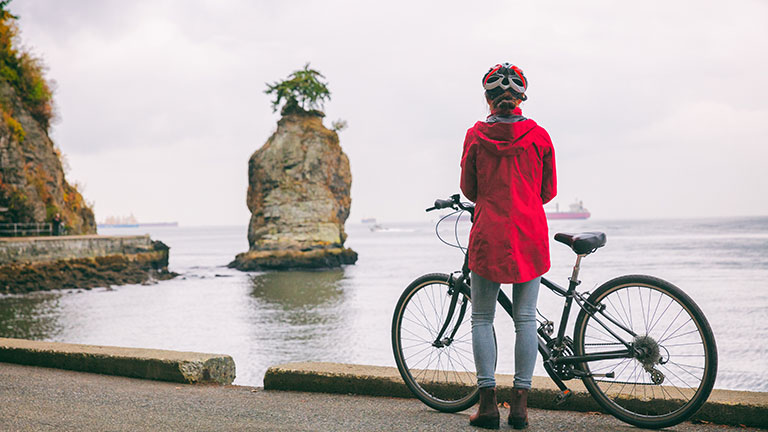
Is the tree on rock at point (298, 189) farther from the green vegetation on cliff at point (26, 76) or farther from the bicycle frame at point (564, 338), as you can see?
the bicycle frame at point (564, 338)

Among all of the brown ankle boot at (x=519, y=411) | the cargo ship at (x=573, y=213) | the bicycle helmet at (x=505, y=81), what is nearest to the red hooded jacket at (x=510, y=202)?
the bicycle helmet at (x=505, y=81)

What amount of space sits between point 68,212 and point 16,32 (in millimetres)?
12695

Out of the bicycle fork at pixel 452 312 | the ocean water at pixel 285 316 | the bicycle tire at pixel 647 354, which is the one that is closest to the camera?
the bicycle tire at pixel 647 354

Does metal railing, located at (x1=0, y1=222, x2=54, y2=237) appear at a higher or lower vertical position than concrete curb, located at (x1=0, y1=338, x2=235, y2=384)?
higher

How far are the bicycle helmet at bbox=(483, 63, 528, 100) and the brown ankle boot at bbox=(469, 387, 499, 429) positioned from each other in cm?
165

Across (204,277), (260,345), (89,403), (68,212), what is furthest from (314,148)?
(89,403)

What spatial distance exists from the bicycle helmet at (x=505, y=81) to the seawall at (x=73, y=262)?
37145 millimetres

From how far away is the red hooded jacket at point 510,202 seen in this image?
3.46 meters

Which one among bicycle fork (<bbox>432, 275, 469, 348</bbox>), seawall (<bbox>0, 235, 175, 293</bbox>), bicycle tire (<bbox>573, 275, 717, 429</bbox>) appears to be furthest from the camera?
seawall (<bbox>0, 235, 175, 293</bbox>)

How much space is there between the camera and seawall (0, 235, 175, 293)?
35719 millimetres

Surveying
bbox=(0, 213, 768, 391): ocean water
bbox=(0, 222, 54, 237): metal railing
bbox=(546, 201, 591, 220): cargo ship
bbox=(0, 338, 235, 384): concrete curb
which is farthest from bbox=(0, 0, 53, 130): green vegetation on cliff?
bbox=(546, 201, 591, 220): cargo ship

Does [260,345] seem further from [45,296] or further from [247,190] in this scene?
[247,190]

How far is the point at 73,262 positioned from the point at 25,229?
3565mm

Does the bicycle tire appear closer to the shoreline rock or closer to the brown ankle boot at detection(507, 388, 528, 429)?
the brown ankle boot at detection(507, 388, 528, 429)
